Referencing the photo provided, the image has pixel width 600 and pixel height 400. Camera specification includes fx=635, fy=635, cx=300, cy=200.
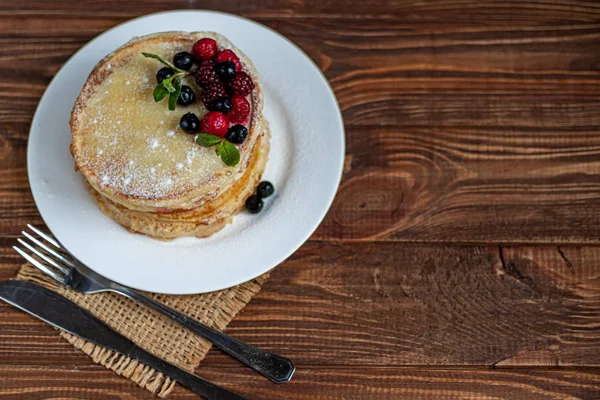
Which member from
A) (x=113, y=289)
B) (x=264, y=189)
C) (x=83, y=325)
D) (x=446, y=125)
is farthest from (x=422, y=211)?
(x=83, y=325)

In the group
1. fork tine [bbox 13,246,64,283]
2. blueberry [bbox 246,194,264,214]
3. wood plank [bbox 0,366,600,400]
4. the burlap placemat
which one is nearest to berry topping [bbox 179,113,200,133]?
blueberry [bbox 246,194,264,214]

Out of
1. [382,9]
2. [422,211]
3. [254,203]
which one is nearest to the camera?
[254,203]

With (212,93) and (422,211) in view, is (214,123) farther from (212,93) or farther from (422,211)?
(422,211)

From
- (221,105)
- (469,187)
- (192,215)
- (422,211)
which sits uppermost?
(469,187)

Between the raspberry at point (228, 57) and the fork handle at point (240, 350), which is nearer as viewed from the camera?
the raspberry at point (228, 57)

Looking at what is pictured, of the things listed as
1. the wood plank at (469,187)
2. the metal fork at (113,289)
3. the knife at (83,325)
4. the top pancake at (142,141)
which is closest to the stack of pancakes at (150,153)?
the top pancake at (142,141)

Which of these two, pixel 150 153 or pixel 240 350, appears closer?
pixel 150 153

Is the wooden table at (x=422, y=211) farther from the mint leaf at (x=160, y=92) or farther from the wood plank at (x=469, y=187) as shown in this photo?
the mint leaf at (x=160, y=92)
